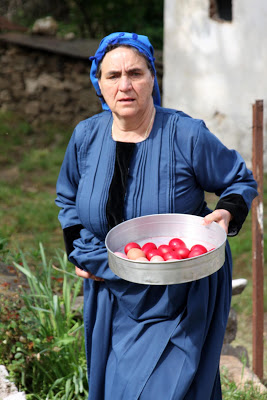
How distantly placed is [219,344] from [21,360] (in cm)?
127

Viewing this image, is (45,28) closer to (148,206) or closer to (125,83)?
(125,83)

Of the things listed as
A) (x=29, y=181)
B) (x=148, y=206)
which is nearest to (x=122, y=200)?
(x=148, y=206)

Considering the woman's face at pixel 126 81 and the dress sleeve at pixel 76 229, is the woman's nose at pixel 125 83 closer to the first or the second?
the woman's face at pixel 126 81

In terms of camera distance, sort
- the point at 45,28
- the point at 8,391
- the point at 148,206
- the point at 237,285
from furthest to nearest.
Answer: the point at 45,28, the point at 237,285, the point at 8,391, the point at 148,206

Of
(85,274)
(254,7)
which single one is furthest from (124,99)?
(254,7)

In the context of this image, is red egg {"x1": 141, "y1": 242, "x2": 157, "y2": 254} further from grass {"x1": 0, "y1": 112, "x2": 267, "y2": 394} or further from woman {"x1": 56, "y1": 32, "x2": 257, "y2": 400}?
grass {"x1": 0, "y1": 112, "x2": 267, "y2": 394}

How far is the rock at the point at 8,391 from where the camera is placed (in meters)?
3.03

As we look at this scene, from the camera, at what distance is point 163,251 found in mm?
2350

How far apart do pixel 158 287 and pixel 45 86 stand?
295 inches

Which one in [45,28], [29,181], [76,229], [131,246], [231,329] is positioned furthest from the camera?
[45,28]

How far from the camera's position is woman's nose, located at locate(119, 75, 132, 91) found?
2.46 m

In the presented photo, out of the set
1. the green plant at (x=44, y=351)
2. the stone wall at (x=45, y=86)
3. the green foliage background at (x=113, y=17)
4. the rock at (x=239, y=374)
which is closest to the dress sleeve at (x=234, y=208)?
the green plant at (x=44, y=351)

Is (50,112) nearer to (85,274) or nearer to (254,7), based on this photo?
(254,7)

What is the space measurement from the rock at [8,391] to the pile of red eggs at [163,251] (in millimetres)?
1087
